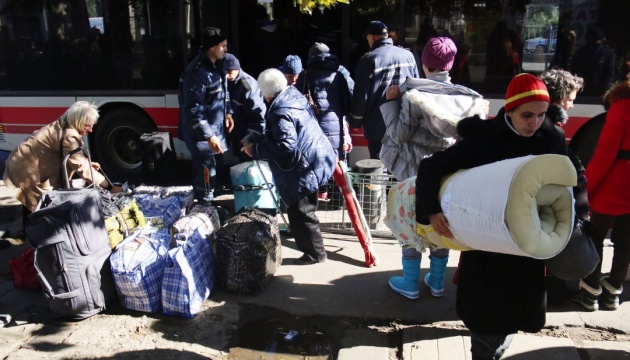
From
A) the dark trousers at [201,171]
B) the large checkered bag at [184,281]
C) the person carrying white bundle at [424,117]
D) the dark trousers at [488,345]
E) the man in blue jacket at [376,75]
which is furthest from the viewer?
the dark trousers at [201,171]

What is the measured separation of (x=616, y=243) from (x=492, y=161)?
1.95m

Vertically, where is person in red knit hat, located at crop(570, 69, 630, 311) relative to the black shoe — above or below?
above

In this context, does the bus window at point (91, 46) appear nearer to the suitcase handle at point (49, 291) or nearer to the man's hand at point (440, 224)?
the suitcase handle at point (49, 291)

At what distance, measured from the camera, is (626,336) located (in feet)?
11.2

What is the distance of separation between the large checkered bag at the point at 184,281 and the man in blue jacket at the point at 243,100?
169cm

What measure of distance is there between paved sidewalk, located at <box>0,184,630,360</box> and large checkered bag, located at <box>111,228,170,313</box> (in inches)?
4.4

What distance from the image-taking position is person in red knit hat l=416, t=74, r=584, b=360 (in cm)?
220

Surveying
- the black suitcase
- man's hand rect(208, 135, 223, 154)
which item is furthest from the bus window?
man's hand rect(208, 135, 223, 154)

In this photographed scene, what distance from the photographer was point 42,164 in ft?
13.7

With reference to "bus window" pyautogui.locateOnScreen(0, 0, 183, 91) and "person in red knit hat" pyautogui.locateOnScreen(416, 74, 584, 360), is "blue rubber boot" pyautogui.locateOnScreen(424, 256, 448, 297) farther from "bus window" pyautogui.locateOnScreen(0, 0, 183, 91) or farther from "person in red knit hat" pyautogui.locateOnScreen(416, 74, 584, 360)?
"bus window" pyautogui.locateOnScreen(0, 0, 183, 91)

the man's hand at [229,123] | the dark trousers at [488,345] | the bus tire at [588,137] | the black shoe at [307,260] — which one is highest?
the man's hand at [229,123]

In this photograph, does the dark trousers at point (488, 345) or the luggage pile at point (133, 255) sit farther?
the luggage pile at point (133, 255)

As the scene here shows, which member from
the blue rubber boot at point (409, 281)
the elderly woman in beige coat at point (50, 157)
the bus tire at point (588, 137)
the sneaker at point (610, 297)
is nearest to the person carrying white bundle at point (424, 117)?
the blue rubber boot at point (409, 281)

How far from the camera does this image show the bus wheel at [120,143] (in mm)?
6992
